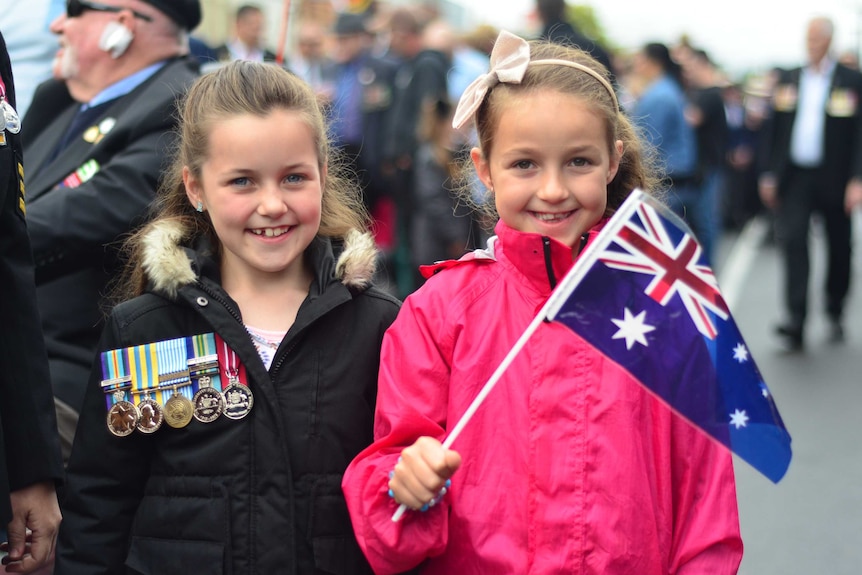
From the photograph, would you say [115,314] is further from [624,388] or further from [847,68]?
[847,68]

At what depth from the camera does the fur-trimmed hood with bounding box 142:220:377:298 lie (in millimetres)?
3035

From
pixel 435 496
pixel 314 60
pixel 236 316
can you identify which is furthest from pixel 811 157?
pixel 435 496

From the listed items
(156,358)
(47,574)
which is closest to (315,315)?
(156,358)

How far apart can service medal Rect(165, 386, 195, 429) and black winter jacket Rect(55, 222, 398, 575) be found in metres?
0.03

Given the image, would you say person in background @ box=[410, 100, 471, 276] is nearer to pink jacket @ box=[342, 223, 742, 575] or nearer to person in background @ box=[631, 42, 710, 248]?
person in background @ box=[631, 42, 710, 248]

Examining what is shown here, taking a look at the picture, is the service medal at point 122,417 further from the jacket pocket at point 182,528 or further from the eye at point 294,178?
the eye at point 294,178

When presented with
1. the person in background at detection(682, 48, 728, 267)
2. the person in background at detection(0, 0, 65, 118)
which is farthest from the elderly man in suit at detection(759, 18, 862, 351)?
the person in background at detection(0, 0, 65, 118)

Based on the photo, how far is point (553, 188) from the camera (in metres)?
2.80

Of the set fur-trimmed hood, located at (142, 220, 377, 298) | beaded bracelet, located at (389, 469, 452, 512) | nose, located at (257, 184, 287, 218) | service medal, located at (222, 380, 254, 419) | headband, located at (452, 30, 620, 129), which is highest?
headband, located at (452, 30, 620, 129)

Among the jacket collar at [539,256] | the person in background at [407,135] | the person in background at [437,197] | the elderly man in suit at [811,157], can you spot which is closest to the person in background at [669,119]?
the elderly man in suit at [811,157]

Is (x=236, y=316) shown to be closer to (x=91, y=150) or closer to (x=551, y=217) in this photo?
(x=551, y=217)

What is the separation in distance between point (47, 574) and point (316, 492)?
1005 millimetres

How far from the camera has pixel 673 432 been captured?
2.80 meters

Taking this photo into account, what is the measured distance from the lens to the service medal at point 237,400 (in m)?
2.95
